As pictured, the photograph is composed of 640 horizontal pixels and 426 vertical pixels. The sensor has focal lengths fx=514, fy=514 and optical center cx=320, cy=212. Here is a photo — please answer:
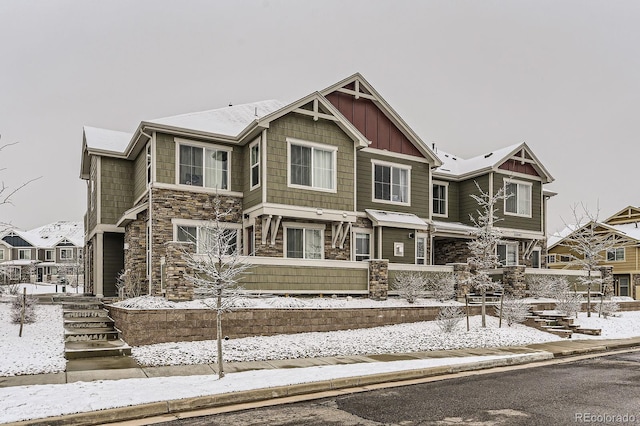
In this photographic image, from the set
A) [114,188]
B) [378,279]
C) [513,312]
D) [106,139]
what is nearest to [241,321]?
[378,279]

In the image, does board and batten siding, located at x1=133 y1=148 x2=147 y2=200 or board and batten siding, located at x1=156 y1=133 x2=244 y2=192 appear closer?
board and batten siding, located at x1=156 y1=133 x2=244 y2=192

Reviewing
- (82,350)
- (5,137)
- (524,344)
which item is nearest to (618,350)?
(524,344)

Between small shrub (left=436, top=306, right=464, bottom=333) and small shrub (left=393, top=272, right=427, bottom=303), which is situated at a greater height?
small shrub (left=393, top=272, right=427, bottom=303)

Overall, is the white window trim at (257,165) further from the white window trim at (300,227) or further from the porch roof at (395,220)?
the porch roof at (395,220)

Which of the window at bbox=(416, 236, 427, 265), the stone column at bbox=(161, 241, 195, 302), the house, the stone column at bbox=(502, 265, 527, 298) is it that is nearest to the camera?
the stone column at bbox=(161, 241, 195, 302)

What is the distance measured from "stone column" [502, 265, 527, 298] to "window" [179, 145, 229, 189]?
12580mm

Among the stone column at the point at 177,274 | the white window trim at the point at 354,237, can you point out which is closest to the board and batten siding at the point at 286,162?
the white window trim at the point at 354,237

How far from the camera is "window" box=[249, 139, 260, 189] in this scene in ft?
63.0

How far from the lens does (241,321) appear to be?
14258mm

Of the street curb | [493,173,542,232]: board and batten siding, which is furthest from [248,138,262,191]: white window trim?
[493,173,542,232]: board and batten siding

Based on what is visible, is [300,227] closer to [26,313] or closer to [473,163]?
[26,313]

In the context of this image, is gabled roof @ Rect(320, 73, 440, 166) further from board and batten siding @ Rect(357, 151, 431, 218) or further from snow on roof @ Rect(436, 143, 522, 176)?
snow on roof @ Rect(436, 143, 522, 176)

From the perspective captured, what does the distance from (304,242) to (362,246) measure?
9.89 feet

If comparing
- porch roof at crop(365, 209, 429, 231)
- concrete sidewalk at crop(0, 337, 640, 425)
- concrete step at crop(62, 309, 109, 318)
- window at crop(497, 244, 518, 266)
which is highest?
porch roof at crop(365, 209, 429, 231)
